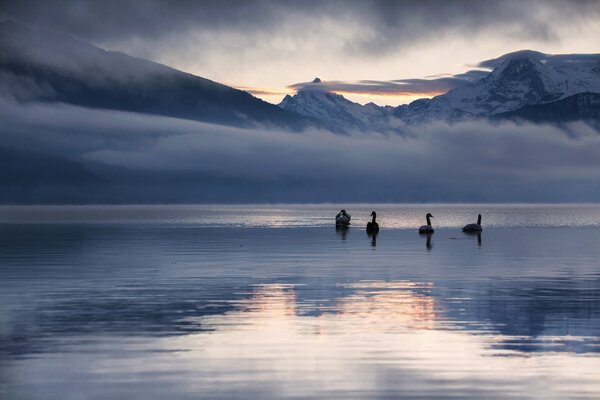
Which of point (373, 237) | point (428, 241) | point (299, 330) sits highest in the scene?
point (373, 237)

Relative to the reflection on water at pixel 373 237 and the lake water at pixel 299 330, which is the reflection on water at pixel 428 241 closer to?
the reflection on water at pixel 373 237

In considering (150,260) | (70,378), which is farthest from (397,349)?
(150,260)

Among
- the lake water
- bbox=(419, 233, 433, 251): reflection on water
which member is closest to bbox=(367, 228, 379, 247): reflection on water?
bbox=(419, 233, 433, 251): reflection on water

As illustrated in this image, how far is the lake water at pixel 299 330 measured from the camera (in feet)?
85.6

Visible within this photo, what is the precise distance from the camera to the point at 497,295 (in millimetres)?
46719

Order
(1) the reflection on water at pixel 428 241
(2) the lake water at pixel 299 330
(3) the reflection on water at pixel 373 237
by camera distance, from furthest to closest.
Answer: (3) the reflection on water at pixel 373 237
(1) the reflection on water at pixel 428 241
(2) the lake water at pixel 299 330

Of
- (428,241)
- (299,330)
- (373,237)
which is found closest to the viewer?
(299,330)

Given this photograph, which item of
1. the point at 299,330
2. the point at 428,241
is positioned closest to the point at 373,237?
the point at 428,241

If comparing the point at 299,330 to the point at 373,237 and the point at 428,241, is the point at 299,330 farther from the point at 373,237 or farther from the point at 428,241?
the point at 373,237

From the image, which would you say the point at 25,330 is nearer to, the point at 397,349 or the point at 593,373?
the point at 397,349

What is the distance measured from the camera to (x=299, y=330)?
35.4 metres

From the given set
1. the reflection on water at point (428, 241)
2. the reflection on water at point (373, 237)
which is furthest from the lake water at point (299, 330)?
the reflection on water at point (373, 237)

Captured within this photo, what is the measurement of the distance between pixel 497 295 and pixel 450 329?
11795 millimetres

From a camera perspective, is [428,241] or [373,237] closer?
[428,241]
